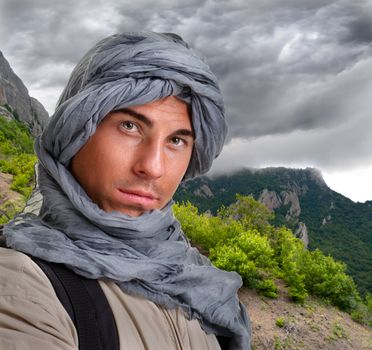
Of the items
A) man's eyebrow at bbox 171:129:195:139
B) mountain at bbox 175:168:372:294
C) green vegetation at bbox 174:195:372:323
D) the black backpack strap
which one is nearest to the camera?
the black backpack strap

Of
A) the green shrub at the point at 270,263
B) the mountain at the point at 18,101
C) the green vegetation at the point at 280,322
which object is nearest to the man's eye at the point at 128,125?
the green vegetation at the point at 280,322

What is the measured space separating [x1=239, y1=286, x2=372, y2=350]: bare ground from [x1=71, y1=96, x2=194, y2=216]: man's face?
799cm

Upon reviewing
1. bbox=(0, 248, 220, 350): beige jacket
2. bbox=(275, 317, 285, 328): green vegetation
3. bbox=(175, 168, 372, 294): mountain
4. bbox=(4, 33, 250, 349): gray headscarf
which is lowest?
bbox=(275, 317, 285, 328): green vegetation

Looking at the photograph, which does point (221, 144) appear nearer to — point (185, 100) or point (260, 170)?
point (185, 100)

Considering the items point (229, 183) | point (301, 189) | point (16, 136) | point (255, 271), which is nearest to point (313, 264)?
point (255, 271)

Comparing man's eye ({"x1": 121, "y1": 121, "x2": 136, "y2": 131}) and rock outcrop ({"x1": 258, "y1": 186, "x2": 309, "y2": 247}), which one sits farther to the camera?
rock outcrop ({"x1": 258, "y1": 186, "x2": 309, "y2": 247})

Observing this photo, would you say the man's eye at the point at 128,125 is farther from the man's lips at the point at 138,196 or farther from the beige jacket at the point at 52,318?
the beige jacket at the point at 52,318

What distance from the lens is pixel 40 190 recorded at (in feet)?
4.58

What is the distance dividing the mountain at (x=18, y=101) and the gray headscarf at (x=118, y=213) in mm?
64544

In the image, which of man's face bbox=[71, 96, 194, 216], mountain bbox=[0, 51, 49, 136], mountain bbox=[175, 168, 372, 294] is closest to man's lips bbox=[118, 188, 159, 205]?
Result: man's face bbox=[71, 96, 194, 216]

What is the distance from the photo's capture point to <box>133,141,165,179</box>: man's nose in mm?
1292

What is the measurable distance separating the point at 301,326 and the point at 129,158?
9012mm

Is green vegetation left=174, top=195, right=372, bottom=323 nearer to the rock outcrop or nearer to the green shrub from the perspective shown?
the green shrub

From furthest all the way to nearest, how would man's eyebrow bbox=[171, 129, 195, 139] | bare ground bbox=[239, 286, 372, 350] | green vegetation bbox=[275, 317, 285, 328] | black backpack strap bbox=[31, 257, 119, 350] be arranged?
1. green vegetation bbox=[275, 317, 285, 328]
2. bare ground bbox=[239, 286, 372, 350]
3. man's eyebrow bbox=[171, 129, 195, 139]
4. black backpack strap bbox=[31, 257, 119, 350]
